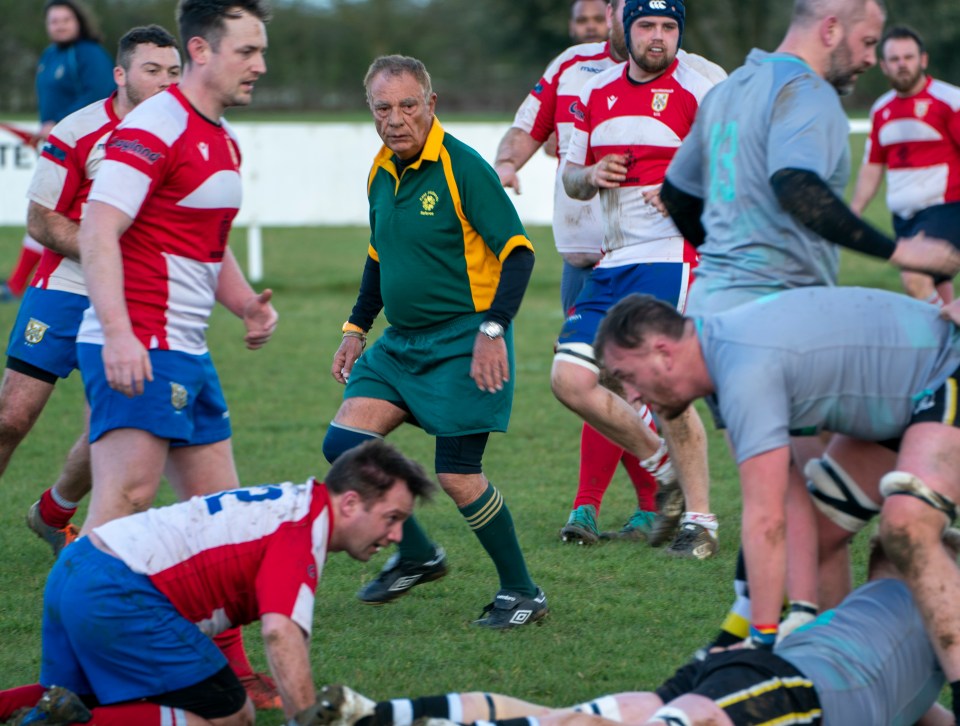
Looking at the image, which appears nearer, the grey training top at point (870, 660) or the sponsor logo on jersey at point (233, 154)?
the grey training top at point (870, 660)

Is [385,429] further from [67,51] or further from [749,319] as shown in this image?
[67,51]

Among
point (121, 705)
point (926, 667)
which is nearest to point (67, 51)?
point (121, 705)

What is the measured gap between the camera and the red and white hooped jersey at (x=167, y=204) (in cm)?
434

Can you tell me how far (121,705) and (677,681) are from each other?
1556 mm

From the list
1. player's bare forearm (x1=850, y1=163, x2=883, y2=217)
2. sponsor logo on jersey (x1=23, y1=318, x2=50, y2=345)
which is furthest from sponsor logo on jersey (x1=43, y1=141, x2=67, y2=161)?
player's bare forearm (x1=850, y1=163, x2=883, y2=217)

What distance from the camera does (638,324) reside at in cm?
376

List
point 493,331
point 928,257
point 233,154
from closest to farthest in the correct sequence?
point 928,257, point 233,154, point 493,331

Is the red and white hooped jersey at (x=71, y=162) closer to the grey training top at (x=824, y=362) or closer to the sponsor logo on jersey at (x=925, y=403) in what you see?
the grey training top at (x=824, y=362)

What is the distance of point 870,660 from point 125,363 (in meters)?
2.30

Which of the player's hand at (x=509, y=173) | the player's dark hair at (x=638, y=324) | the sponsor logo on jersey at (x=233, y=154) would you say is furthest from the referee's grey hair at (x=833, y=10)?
the player's hand at (x=509, y=173)

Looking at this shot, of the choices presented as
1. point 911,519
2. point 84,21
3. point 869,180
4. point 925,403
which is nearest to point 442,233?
point 925,403

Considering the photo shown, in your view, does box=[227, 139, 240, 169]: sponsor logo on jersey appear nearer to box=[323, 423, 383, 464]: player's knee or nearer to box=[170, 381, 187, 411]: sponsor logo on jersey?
box=[170, 381, 187, 411]: sponsor logo on jersey

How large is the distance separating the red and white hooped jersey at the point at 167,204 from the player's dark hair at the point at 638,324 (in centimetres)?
148

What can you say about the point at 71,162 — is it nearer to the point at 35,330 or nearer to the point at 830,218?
the point at 35,330
